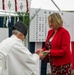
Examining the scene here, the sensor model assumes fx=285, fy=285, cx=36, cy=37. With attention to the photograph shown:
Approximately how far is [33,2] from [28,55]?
2034 millimetres

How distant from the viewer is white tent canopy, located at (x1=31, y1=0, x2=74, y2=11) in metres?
4.86

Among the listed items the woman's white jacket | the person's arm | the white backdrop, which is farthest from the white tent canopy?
the woman's white jacket

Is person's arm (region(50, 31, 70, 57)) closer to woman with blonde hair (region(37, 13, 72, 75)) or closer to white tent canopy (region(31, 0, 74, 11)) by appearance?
woman with blonde hair (region(37, 13, 72, 75))

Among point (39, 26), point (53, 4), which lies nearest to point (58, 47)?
point (39, 26)

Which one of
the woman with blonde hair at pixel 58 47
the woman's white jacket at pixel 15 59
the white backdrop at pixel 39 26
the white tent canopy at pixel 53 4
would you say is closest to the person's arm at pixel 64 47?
the woman with blonde hair at pixel 58 47

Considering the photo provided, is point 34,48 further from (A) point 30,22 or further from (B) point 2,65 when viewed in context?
(B) point 2,65

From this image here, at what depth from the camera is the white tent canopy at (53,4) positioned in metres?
4.86

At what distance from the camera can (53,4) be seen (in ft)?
16.6

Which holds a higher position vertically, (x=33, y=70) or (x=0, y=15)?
(x=0, y=15)

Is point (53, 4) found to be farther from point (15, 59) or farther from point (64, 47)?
point (15, 59)

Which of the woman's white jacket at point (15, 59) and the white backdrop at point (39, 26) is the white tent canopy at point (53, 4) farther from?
the woman's white jacket at point (15, 59)

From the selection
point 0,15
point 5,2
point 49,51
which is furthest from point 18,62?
point 5,2

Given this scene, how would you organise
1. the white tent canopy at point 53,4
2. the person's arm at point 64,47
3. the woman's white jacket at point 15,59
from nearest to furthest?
the woman's white jacket at point 15,59, the person's arm at point 64,47, the white tent canopy at point 53,4

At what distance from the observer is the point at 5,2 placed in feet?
14.6
